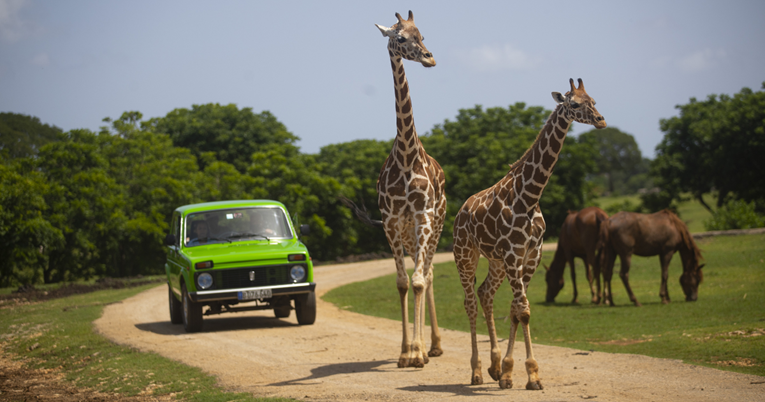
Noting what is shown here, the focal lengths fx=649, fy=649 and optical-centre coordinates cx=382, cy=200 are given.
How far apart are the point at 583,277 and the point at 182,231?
14.7m

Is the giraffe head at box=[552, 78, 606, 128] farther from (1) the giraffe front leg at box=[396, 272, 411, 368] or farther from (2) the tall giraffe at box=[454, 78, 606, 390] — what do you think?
(1) the giraffe front leg at box=[396, 272, 411, 368]

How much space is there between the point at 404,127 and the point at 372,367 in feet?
10.8

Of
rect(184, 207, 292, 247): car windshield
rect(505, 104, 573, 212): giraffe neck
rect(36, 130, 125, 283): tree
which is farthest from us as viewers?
rect(36, 130, 125, 283): tree

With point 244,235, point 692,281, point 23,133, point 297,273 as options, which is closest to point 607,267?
point 692,281

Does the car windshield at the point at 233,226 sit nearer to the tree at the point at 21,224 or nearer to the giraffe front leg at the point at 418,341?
the giraffe front leg at the point at 418,341

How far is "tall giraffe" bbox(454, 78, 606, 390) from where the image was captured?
7039 mm

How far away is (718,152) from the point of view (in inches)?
1843

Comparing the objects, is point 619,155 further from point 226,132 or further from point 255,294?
point 255,294

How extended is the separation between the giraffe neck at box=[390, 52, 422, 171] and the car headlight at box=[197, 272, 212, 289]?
4.56m

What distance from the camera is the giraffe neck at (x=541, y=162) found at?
7.16 meters

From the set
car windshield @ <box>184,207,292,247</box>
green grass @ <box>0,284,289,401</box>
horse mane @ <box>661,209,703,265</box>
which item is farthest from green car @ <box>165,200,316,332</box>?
horse mane @ <box>661,209,703,265</box>

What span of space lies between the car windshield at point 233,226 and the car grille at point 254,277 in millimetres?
1141

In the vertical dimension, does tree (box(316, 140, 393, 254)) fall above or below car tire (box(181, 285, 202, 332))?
above

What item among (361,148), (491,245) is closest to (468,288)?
(491,245)
